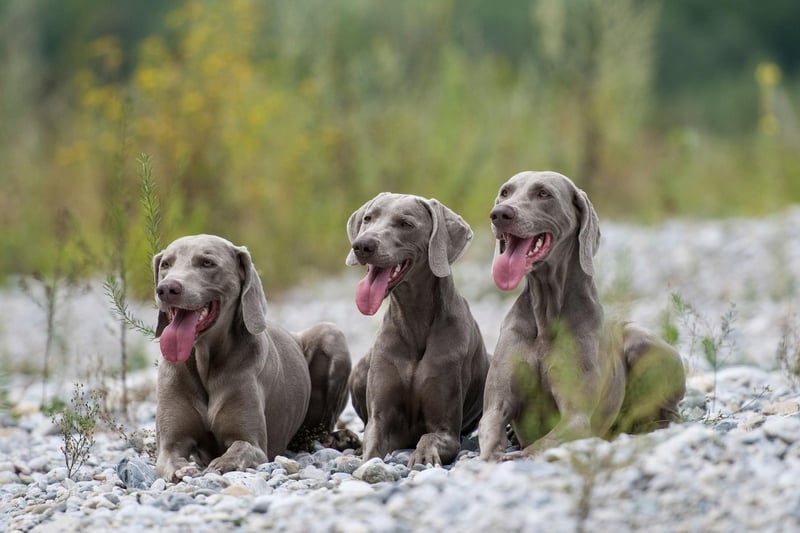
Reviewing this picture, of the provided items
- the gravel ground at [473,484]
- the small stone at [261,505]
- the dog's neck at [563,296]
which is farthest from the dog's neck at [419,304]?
the small stone at [261,505]

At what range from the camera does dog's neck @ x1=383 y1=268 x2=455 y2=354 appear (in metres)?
6.09

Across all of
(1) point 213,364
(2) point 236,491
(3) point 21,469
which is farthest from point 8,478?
(2) point 236,491

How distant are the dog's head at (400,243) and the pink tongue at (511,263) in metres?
0.42

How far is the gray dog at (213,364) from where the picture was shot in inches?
227

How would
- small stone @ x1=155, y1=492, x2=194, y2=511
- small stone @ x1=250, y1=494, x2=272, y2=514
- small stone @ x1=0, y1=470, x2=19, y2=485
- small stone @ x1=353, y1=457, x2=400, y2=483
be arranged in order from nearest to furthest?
small stone @ x1=250, y1=494, x2=272, y2=514
small stone @ x1=155, y1=492, x2=194, y2=511
small stone @ x1=353, y1=457, x2=400, y2=483
small stone @ x1=0, y1=470, x2=19, y2=485

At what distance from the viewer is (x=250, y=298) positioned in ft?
19.7

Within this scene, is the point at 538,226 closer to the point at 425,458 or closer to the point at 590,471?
the point at 425,458

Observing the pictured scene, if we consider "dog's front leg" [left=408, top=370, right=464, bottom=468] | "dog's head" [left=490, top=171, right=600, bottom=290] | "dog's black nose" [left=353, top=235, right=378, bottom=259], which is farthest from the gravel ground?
"dog's black nose" [left=353, top=235, right=378, bottom=259]

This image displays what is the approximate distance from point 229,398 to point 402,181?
356 inches

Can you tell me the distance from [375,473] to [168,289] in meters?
1.26

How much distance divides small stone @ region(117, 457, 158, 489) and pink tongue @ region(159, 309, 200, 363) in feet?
1.71

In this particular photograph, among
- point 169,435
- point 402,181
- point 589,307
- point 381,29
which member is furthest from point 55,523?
point 381,29

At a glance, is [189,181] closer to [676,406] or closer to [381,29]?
[381,29]

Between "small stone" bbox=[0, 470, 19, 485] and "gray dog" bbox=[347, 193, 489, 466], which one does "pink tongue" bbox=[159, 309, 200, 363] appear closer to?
"gray dog" bbox=[347, 193, 489, 466]
